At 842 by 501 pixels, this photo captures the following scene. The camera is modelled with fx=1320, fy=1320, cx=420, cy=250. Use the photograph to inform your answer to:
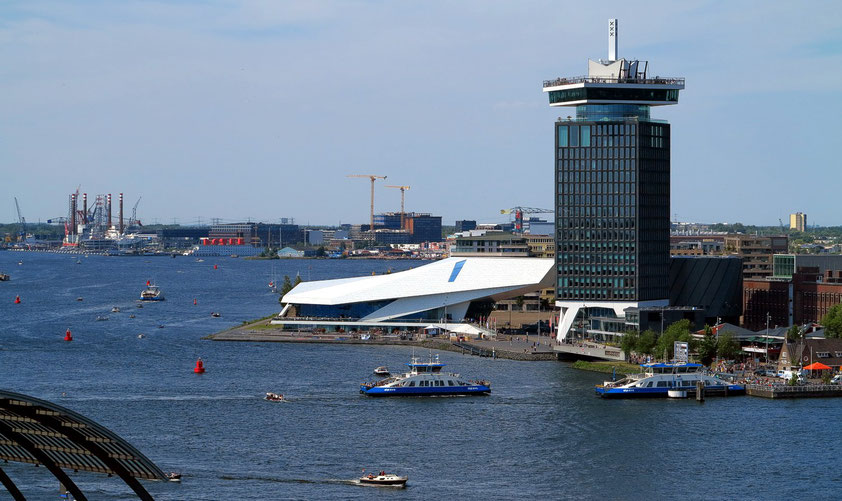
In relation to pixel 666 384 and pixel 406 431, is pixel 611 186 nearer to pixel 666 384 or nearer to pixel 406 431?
pixel 666 384

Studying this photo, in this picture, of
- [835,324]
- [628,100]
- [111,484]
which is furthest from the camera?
[628,100]

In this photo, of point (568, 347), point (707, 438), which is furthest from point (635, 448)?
point (568, 347)

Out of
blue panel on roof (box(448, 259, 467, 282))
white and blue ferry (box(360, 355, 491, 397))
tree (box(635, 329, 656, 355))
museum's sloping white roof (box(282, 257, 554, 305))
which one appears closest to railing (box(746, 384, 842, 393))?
tree (box(635, 329, 656, 355))

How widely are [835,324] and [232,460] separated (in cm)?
4698

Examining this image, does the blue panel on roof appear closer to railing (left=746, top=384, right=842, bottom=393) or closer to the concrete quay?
the concrete quay

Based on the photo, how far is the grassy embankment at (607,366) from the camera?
7831cm

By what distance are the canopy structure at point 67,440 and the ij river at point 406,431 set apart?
14.9 meters

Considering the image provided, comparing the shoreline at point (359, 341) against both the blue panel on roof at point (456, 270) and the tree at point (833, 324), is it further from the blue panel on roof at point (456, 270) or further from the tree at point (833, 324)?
the tree at point (833, 324)

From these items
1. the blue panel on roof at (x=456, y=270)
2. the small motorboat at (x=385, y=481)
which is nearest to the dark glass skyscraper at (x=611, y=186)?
the blue panel on roof at (x=456, y=270)

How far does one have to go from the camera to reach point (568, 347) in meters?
85.9

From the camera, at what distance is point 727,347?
79062 mm

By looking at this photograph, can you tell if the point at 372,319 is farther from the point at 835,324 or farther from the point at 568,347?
the point at 835,324

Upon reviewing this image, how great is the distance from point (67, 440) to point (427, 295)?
7647cm

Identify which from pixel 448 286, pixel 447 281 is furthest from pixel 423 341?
pixel 447 281
